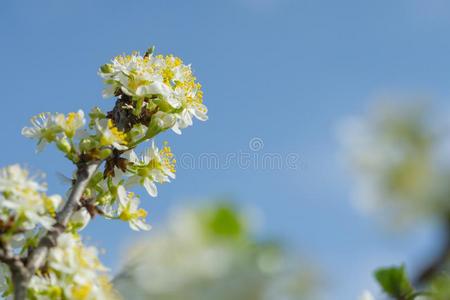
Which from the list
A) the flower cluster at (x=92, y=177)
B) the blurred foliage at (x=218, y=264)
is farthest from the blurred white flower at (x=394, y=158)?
the flower cluster at (x=92, y=177)

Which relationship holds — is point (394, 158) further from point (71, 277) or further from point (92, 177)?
point (92, 177)

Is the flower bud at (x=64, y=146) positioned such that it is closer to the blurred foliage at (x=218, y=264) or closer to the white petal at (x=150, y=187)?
the white petal at (x=150, y=187)

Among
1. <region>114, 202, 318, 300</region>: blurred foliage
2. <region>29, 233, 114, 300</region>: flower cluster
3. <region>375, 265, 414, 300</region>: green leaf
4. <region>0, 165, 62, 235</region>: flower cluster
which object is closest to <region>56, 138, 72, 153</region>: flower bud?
<region>0, 165, 62, 235</region>: flower cluster

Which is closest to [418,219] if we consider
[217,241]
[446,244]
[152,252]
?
[446,244]

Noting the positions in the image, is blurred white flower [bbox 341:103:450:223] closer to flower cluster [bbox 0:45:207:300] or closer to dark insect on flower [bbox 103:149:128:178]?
flower cluster [bbox 0:45:207:300]

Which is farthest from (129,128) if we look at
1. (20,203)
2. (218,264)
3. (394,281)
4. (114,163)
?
(218,264)

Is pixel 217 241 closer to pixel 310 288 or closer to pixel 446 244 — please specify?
pixel 310 288
